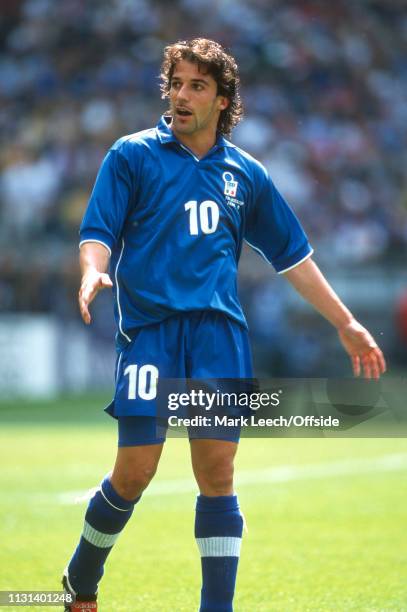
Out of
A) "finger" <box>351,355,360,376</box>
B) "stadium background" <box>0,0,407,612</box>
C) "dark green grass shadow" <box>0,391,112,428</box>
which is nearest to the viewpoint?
"finger" <box>351,355,360,376</box>

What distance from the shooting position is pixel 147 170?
4.46m

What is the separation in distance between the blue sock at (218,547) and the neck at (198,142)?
133 centimetres

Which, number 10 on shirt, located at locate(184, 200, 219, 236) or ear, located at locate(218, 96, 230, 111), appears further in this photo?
ear, located at locate(218, 96, 230, 111)

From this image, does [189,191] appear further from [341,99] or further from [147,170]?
[341,99]

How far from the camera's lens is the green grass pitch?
534cm

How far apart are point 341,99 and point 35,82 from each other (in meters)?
5.54

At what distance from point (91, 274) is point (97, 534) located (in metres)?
1.08

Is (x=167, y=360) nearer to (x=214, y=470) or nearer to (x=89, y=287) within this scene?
(x=214, y=470)

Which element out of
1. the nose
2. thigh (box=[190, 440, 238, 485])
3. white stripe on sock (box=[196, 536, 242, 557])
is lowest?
white stripe on sock (box=[196, 536, 242, 557])

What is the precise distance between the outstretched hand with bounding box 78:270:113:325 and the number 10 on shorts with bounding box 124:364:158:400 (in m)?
0.46

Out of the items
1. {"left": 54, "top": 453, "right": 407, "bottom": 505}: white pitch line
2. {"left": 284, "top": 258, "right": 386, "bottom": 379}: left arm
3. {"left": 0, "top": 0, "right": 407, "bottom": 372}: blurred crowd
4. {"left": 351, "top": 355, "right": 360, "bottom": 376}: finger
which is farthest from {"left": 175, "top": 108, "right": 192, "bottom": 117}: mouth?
{"left": 0, "top": 0, "right": 407, "bottom": 372}: blurred crowd

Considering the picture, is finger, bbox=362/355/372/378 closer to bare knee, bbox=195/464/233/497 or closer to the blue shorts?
the blue shorts

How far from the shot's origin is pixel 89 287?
3.97 meters

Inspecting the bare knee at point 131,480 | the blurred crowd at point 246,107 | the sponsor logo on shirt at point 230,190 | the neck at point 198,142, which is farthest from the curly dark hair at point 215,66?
the blurred crowd at point 246,107
